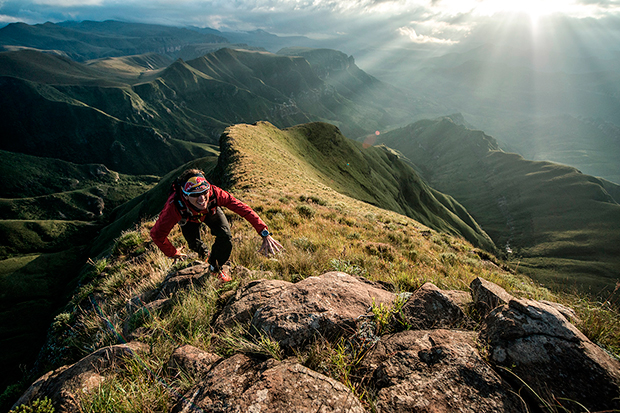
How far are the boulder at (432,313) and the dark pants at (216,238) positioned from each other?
3.88 m

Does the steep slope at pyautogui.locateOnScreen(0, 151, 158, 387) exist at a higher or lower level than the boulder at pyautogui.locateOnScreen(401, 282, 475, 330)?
lower

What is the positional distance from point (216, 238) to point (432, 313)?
450 centimetres

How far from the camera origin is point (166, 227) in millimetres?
5285

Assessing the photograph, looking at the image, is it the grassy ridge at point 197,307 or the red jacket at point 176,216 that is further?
the red jacket at point 176,216

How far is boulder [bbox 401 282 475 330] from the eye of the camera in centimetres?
336

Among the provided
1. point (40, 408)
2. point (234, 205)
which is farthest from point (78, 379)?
point (234, 205)

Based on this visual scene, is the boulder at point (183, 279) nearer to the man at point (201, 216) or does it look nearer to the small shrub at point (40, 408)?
the man at point (201, 216)

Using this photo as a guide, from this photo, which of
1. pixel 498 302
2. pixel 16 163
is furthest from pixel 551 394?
pixel 16 163

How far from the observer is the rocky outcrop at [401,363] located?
2.34 metres

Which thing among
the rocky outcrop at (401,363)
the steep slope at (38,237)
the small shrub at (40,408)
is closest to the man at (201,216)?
the rocky outcrop at (401,363)

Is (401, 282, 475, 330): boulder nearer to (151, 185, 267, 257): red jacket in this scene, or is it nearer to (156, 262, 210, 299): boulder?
(151, 185, 267, 257): red jacket

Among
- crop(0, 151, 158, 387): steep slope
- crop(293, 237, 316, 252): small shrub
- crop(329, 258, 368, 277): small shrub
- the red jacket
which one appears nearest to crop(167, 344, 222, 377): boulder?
the red jacket

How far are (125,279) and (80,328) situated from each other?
4.61 ft

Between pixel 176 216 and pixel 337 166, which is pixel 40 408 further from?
pixel 337 166
